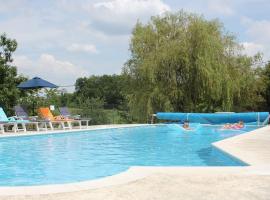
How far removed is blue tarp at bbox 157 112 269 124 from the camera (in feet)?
66.6

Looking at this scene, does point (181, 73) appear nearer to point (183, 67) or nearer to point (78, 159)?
point (183, 67)

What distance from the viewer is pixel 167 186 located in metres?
4.79

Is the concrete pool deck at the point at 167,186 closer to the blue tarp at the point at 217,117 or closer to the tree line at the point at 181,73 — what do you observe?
the blue tarp at the point at 217,117

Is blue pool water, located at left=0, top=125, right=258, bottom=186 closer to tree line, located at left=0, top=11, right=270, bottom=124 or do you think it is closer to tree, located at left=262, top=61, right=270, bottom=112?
tree line, located at left=0, top=11, right=270, bottom=124

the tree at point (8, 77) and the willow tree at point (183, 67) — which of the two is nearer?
the tree at point (8, 77)

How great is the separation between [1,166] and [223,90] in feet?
51.8

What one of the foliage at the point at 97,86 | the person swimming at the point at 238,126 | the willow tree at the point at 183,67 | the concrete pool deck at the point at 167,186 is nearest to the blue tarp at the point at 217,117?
the willow tree at the point at 183,67

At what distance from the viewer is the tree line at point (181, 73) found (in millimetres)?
22203

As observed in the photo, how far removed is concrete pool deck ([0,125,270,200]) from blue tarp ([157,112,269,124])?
14.5 metres

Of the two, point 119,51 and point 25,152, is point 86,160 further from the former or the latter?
point 119,51

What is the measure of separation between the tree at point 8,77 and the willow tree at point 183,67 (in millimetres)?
7118

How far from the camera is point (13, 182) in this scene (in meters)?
6.65

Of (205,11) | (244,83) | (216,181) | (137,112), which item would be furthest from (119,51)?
(216,181)

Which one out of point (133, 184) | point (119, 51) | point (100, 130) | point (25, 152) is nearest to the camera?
point (133, 184)
